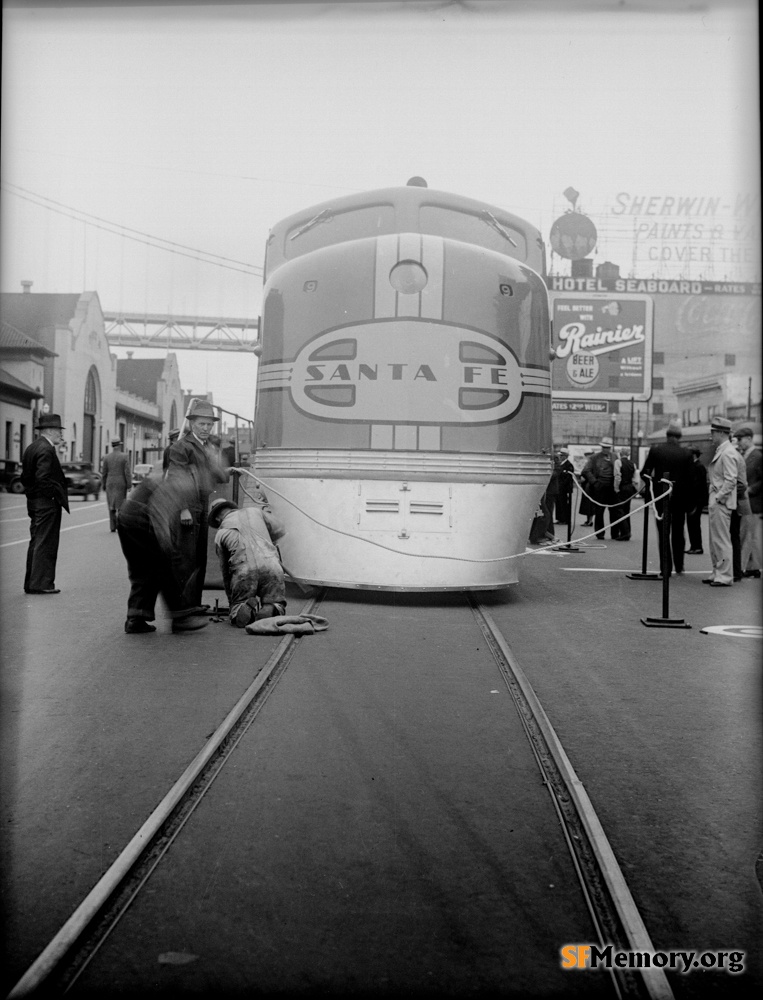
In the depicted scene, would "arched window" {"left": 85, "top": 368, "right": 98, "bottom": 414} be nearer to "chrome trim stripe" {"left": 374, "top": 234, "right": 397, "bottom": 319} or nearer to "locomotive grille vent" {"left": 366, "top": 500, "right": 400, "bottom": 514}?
"locomotive grille vent" {"left": 366, "top": 500, "right": 400, "bottom": 514}

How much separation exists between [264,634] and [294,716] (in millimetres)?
1679

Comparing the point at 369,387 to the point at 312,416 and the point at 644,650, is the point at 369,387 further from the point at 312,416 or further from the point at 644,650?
the point at 644,650

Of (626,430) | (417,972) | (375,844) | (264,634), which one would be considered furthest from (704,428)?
(417,972)

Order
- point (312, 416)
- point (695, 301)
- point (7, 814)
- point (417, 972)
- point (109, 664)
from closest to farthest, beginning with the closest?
1. point (417, 972)
2. point (7, 814)
3. point (695, 301)
4. point (109, 664)
5. point (312, 416)

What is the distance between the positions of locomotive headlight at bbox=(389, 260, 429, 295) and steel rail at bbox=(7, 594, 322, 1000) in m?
3.56

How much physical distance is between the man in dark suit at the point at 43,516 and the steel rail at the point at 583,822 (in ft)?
13.3

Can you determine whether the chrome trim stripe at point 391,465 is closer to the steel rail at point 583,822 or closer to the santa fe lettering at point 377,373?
the santa fe lettering at point 377,373

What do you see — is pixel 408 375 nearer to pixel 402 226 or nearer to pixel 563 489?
pixel 402 226

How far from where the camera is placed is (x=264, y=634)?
6047 millimetres

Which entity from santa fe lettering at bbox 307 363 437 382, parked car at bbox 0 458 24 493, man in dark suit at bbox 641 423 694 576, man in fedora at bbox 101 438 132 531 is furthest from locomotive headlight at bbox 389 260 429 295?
man in dark suit at bbox 641 423 694 576

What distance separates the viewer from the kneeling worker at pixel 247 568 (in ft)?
20.3

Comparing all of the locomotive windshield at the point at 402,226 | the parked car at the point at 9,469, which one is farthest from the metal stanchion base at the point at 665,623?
the parked car at the point at 9,469

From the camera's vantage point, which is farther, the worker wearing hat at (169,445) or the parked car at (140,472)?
the parked car at (140,472)
